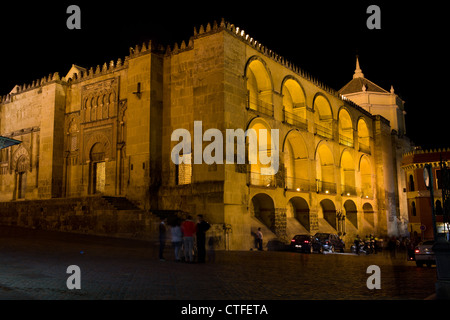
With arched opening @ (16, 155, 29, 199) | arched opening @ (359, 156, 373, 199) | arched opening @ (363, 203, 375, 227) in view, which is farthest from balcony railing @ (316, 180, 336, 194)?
arched opening @ (16, 155, 29, 199)

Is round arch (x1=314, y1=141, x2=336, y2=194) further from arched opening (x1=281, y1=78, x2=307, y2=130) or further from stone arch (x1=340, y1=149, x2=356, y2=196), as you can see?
arched opening (x1=281, y1=78, x2=307, y2=130)

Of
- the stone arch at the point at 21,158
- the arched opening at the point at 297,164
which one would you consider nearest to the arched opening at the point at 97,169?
the stone arch at the point at 21,158

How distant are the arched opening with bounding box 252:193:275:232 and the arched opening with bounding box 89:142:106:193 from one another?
9566 millimetres

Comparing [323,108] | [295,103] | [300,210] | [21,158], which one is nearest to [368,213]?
[323,108]

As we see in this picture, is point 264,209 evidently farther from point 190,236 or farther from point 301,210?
point 190,236

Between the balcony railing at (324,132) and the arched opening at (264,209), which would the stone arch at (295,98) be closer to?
the balcony railing at (324,132)

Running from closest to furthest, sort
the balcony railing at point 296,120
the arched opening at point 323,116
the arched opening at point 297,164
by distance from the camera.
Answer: the arched opening at point 297,164 → the balcony railing at point 296,120 → the arched opening at point 323,116

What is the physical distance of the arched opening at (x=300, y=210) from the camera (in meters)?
26.1

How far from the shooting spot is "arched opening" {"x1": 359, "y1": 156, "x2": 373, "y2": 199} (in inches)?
1403

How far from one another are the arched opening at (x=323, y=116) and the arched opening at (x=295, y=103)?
9.65 ft

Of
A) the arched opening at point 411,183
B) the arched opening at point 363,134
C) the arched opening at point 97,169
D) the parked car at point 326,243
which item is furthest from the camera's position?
the arched opening at point 411,183

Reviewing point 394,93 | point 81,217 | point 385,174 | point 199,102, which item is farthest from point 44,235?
point 394,93

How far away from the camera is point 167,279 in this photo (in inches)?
339
